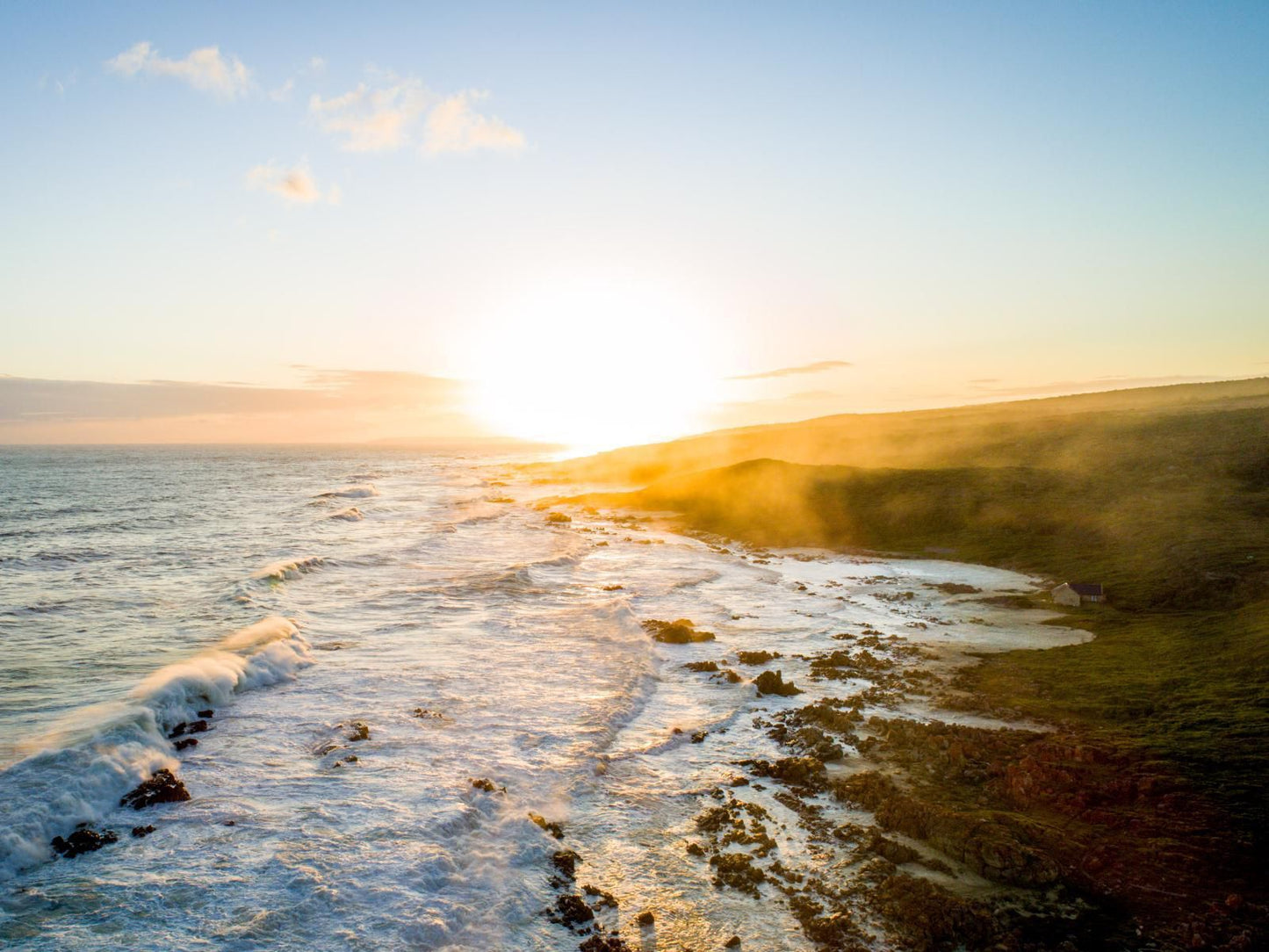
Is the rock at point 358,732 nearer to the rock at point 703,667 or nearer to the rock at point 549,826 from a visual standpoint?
the rock at point 549,826

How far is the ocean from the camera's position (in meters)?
11.9

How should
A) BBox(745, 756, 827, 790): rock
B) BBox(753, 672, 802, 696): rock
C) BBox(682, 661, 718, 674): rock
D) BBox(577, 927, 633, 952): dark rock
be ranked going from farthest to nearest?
BBox(682, 661, 718, 674): rock → BBox(753, 672, 802, 696): rock → BBox(745, 756, 827, 790): rock → BBox(577, 927, 633, 952): dark rock

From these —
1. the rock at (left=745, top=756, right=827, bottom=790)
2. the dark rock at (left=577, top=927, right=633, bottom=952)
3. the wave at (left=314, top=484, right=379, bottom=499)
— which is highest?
the wave at (left=314, top=484, right=379, bottom=499)

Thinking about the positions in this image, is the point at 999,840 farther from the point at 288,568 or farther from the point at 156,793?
the point at 288,568

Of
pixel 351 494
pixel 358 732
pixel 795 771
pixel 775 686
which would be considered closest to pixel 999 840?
pixel 795 771

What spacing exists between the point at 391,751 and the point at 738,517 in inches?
1976

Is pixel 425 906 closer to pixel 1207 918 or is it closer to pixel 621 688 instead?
pixel 621 688

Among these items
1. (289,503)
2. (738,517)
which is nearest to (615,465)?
(289,503)

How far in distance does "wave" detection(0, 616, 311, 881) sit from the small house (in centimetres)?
3637

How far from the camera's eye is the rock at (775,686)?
73.9 feet

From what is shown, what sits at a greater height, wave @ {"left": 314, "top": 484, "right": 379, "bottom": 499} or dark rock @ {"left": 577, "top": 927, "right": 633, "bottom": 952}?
wave @ {"left": 314, "top": 484, "right": 379, "bottom": 499}

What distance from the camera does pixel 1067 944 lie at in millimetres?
10680

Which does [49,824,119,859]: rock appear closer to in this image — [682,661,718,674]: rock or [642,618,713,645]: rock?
[682,661,718,674]: rock

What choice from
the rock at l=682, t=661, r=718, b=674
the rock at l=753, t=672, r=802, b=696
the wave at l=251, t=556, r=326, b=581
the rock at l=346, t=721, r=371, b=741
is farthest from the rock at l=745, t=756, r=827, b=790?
the wave at l=251, t=556, r=326, b=581
